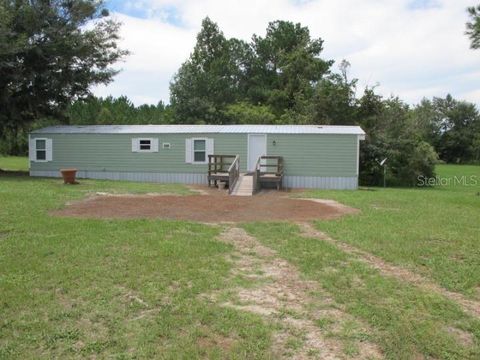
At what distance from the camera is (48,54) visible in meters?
19.9

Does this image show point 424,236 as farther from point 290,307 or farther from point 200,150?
point 200,150

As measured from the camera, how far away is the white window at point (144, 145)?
19719 millimetres

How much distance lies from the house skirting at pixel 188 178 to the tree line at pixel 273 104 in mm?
4530

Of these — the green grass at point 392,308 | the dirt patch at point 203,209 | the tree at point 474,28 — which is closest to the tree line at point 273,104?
the tree at point 474,28

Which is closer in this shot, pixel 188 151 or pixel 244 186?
pixel 244 186

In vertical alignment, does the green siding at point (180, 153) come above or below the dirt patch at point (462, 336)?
above

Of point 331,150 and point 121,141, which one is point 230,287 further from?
point 121,141

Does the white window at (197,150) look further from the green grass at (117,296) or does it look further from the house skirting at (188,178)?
the green grass at (117,296)

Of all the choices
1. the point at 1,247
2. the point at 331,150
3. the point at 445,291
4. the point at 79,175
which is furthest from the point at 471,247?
the point at 79,175

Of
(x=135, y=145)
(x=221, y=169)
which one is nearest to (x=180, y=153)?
(x=135, y=145)

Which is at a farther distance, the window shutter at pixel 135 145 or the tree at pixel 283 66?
the tree at pixel 283 66

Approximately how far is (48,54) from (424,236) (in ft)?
58.3

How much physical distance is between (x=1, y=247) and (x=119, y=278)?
2.31 m

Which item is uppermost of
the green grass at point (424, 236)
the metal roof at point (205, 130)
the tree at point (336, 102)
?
the tree at point (336, 102)
